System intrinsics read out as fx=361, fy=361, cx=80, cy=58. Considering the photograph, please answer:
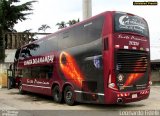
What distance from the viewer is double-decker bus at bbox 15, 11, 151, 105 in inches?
538

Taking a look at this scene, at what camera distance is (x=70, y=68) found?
1628 cm

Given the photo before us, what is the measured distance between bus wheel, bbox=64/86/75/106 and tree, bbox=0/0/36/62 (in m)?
23.8

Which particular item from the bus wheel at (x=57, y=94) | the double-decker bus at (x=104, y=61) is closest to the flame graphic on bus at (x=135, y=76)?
the double-decker bus at (x=104, y=61)

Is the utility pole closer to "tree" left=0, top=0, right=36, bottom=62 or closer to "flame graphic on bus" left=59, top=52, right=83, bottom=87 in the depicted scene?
"tree" left=0, top=0, right=36, bottom=62

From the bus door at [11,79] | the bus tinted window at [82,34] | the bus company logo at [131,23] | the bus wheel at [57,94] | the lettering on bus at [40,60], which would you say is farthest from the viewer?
the bus door at [11,79]

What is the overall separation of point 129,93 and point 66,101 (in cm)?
374

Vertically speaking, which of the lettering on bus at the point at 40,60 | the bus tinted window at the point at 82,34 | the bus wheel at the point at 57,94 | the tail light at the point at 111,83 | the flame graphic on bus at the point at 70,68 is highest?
the bus tinted window at the point at 82,34

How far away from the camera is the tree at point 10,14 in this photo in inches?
1593

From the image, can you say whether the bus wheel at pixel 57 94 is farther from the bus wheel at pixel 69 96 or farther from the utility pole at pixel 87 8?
the utility pole at pixel 87 8

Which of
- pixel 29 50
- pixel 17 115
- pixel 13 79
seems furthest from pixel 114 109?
pixel 13 79

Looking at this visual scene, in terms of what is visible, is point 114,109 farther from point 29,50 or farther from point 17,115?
point 29,50

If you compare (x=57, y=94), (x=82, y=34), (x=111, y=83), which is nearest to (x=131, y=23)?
(x=82, y=34)

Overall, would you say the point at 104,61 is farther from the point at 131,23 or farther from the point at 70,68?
the point at 70,68

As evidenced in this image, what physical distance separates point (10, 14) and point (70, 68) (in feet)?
90.2
